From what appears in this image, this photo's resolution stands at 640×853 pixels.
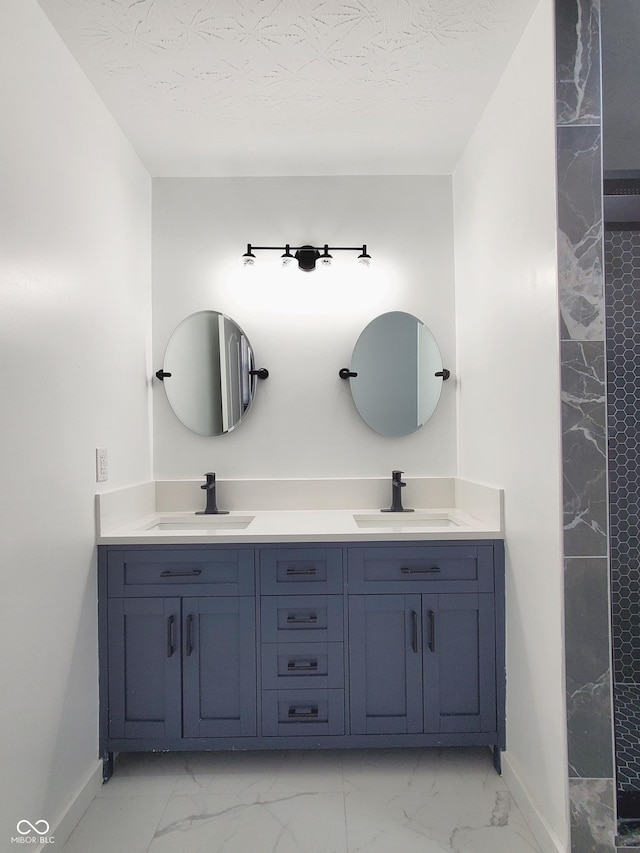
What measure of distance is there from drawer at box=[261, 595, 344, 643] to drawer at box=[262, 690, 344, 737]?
0.65 feet

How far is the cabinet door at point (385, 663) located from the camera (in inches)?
78.3

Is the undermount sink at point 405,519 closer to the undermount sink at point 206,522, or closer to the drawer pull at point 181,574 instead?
the undermount sink at point 206,522

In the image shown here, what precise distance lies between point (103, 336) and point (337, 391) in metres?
1.09

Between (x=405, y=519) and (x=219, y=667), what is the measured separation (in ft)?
3.30

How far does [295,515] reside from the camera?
244 centimetres

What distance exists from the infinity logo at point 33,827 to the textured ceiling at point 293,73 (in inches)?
89.2

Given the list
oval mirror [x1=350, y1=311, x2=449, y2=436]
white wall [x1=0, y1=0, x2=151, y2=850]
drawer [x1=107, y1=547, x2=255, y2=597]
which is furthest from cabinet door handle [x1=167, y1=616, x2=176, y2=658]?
oval mirror [x1=350, y1=311, x2=449, y2=436]

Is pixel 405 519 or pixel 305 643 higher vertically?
pixel 405 519

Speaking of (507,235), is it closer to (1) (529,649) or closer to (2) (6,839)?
(1) (529,649)

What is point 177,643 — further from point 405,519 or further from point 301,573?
point 405,519

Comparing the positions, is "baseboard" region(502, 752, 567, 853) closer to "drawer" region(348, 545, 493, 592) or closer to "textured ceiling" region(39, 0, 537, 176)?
"drawer" region(348, 545, 493, 592)

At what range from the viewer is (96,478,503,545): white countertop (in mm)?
1995

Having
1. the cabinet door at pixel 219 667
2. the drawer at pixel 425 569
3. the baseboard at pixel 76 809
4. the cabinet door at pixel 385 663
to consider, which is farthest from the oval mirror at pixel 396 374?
the baseboard at pixel 76 809

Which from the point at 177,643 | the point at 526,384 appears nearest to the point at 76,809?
the point at 177,643
